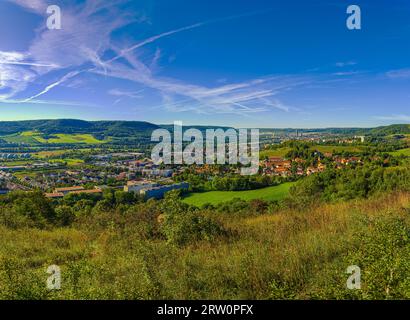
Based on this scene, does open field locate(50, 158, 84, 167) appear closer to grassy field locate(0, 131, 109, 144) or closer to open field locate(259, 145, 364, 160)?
grassy field locate(0, 131, 109, 144)

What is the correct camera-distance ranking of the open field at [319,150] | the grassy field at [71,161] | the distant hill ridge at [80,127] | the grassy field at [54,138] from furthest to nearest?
the distant hill ridge at [80,127] → the grassy field at [54,138] → the open field at [319,150] → the grassy field at [71,161]

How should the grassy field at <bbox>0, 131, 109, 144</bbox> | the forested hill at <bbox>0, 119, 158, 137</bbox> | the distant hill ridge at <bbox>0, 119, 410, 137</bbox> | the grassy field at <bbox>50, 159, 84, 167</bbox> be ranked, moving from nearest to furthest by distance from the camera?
the grassy field at <bbox>50, 159, 84, 167</bbox>, the grassy field at <bbox>0, 131, 109, 144</bbox>, the distant hill ridge at <bbox>0, 119, 410, 137</bbox>, the forested hill at <bbox>0, 119, 158, 137</bbox>

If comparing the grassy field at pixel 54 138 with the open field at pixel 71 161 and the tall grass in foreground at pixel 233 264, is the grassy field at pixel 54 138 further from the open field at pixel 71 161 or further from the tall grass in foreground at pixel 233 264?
the tall grass in foreground at pixel 233 264

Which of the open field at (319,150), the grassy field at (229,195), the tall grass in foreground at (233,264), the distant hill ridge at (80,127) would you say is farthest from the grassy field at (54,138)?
the tall grass in foreground at (233,264)

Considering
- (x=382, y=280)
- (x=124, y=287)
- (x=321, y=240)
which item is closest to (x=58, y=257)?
(x=124, y=287)

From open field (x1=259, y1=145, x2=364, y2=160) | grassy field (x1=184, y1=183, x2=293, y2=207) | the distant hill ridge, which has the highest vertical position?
the distant hill ridge

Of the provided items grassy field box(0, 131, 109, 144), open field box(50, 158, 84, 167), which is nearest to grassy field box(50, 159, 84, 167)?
open field box(50, 158, 84, 167)
